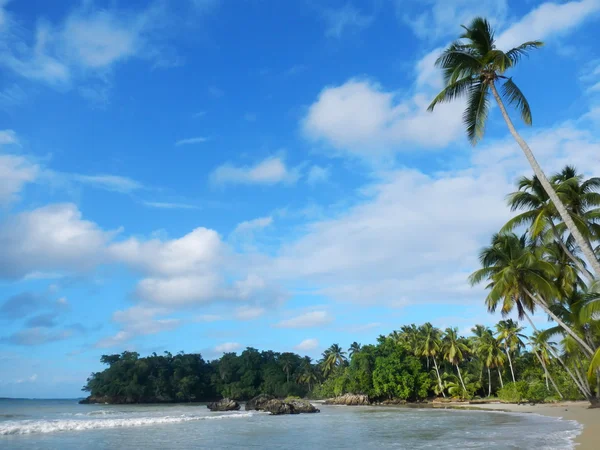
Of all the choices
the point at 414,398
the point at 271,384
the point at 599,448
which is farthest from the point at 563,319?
the point at 271,384

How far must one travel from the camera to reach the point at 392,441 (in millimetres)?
18766

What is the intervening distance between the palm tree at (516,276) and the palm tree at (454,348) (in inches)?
1172

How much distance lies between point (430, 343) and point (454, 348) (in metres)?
4.47

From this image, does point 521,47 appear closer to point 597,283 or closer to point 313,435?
A: point 597,283

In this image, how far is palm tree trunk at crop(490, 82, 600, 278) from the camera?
12.8 m

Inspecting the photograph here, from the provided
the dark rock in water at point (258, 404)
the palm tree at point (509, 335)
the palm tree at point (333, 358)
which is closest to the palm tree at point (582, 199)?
the palm tree at point (509, 335)

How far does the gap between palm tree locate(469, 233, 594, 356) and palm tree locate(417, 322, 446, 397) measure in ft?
107

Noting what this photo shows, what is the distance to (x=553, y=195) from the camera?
1309cm

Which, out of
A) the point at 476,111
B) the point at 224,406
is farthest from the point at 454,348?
the point at 476,111

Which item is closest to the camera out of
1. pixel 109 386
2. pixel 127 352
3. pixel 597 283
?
pixel 597 283

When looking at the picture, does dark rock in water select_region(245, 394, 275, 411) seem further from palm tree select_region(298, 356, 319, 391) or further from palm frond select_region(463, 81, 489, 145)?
palm frond select_region(463, 81, 489, 145)

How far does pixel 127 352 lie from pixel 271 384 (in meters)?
30.2

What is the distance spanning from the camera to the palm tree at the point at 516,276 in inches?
907

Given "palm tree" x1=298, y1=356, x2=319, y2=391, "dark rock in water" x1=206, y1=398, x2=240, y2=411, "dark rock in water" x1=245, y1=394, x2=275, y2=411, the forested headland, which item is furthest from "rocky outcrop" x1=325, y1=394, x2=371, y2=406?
"palm tree" x1=298, y1=356, x2=319, y2=391
